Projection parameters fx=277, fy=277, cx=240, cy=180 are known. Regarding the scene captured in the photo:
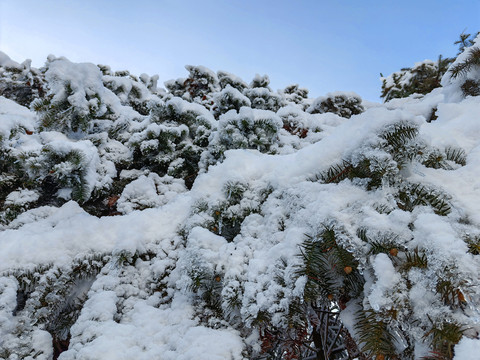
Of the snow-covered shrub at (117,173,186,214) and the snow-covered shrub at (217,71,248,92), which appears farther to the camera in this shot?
the snow-covered shrub at (217,71,248,92)

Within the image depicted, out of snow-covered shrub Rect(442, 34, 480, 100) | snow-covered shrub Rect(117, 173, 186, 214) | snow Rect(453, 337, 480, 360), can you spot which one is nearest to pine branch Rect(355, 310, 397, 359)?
snow Rect(453, 337, 480, 360)

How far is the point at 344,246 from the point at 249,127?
2051mm

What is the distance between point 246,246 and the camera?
5.59ft

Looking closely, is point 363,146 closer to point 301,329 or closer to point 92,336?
point 301,329

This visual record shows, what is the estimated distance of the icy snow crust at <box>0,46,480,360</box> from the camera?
1.13 meters

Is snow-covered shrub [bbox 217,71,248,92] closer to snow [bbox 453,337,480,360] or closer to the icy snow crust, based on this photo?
the icy snow crust

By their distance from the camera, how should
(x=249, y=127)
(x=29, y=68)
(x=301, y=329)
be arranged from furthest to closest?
(x=29, y=68) < (x=249, y=127) < (x=301, y=329)

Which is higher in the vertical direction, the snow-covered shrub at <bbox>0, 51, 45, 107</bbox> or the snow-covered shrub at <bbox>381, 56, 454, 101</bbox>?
the snow-covered shrub at <bbox>381, 56, 454, 101</bbox>

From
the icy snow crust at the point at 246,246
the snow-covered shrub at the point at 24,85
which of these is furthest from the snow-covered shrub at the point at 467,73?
the snow-covered shrub at the point at 24,85

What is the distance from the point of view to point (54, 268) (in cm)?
170

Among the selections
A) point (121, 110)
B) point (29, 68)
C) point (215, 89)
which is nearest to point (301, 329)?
point (121, 110)

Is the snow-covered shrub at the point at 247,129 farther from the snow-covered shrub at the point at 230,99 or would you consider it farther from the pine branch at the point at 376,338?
the pine branch at the point at 376,338

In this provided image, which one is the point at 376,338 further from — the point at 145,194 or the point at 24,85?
the point at 24,85

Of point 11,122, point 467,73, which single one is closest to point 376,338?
point 467,73
